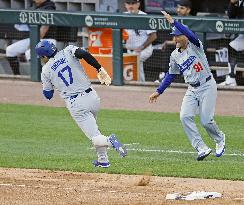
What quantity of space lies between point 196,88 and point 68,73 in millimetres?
1920

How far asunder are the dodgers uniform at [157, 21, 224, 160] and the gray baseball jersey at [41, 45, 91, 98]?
59.2 inches

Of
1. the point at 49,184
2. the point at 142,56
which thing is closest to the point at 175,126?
the point at 142,56

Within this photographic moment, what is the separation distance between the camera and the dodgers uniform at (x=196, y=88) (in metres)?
13.3

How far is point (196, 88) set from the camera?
13414 millimetres

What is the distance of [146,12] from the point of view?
71.9 ft

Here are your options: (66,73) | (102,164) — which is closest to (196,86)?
(102,164)

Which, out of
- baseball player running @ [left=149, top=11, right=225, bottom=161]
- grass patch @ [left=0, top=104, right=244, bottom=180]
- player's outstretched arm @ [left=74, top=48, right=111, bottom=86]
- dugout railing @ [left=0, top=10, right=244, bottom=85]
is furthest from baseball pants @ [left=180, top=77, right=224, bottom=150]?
dugout railing @ [left=0, top=10, right=244, bottom=85]

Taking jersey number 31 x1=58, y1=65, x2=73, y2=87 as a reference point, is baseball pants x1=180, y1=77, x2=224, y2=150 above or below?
below

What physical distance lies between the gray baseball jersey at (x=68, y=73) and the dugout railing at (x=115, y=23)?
6.84 m

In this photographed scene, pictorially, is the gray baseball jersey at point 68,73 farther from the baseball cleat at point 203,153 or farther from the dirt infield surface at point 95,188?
the baseball cleat at point 203,153

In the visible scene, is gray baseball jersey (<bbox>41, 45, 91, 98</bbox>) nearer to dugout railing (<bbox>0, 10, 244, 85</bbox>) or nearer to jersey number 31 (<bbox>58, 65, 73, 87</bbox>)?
jersey number 31 (<bbox>58, 65, 73, 87</bbox>)

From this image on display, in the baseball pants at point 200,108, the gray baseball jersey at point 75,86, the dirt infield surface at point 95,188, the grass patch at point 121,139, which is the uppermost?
the gray baseball jersey at point 75,86

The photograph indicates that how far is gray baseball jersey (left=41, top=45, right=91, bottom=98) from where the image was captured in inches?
489

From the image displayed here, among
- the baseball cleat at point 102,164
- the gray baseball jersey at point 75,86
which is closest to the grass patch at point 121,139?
the baseball cleat at point 102,164
